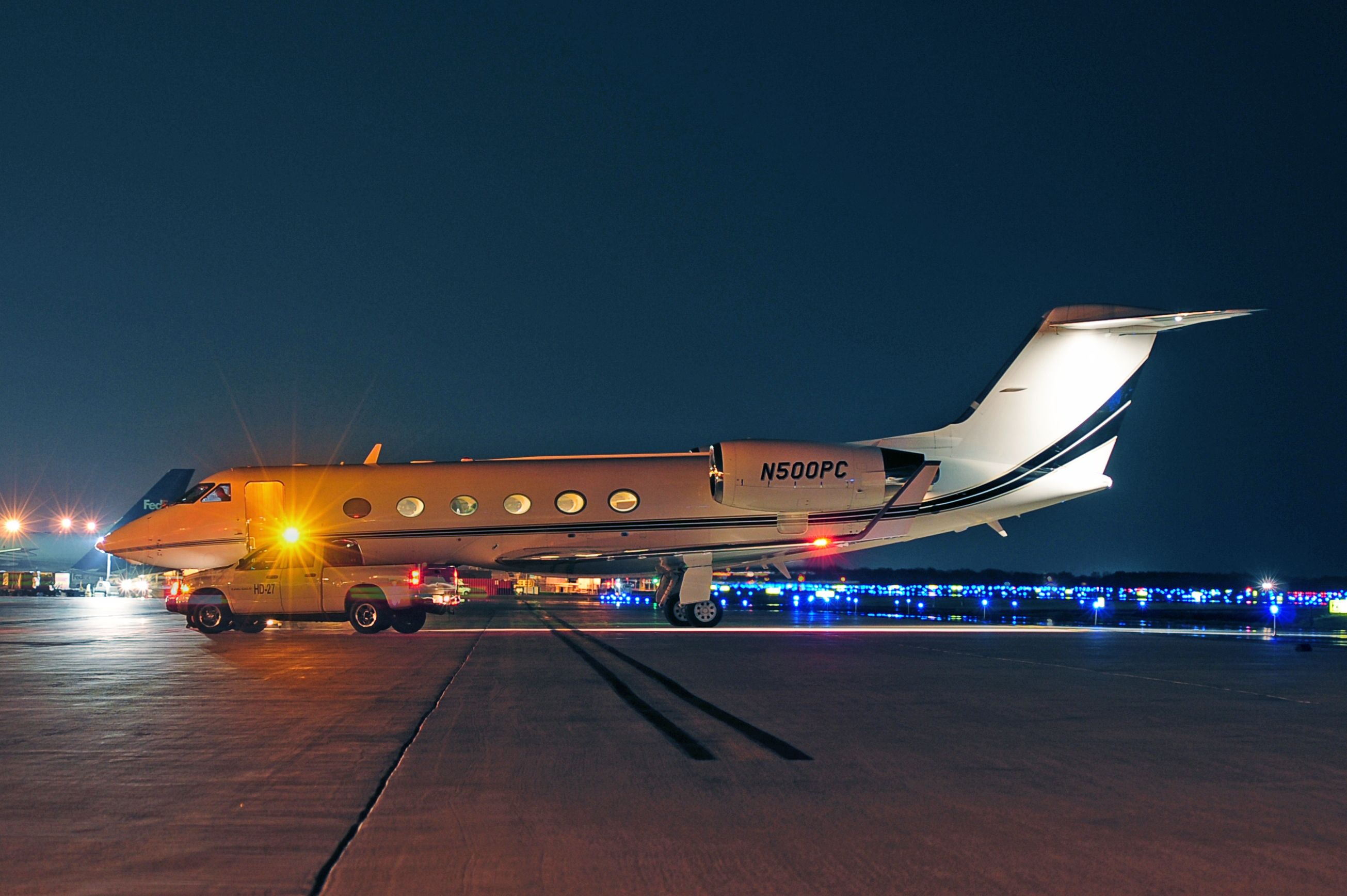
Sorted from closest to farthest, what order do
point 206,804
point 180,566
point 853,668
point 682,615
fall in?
point 206,804, point 853,668, point 682,615, point 180,566

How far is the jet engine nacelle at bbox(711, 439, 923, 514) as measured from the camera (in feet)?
83.6

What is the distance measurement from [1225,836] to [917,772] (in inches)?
88.1

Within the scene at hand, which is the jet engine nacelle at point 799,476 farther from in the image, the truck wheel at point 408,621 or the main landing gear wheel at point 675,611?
the truck wheel at point 408,621

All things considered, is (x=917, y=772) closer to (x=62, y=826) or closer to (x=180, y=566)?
(x=62, y=826)

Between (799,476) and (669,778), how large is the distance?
1796 centimetres

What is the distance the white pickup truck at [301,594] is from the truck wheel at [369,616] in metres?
0.01

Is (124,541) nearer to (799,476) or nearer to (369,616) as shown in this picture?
(369,616)

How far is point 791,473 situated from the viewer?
25484mm

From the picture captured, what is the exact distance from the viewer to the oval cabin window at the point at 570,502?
2658 centimetres

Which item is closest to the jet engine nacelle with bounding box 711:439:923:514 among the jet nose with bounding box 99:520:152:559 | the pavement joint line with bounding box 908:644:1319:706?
the pavement joint line with bounding box 908:644:1319:706

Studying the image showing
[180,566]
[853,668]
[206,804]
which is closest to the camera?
[206,804]

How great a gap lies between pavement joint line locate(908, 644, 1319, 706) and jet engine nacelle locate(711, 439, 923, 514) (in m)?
5.13

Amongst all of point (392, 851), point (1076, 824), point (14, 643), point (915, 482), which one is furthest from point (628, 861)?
point (915, 482)

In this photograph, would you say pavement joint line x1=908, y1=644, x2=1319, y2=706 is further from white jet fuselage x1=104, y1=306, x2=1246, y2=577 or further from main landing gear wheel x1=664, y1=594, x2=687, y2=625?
main landing gear wheel x1=664, y1=594, x2=687, y2=625
